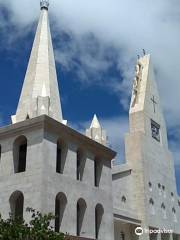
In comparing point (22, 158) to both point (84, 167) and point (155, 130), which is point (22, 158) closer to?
point (84, 167)

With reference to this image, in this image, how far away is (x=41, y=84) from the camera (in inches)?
1182

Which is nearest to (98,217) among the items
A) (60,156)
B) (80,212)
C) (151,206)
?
(80,212)

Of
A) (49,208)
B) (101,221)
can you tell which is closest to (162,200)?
(101,221)

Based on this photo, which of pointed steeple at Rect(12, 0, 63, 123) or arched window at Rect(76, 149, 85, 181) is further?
pointed steeple at Rect(12, 0, 63, 123)

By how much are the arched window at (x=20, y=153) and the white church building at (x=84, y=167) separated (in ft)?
0.21

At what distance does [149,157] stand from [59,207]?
1434 cm

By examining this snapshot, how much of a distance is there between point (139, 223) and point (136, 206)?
56.7 inches

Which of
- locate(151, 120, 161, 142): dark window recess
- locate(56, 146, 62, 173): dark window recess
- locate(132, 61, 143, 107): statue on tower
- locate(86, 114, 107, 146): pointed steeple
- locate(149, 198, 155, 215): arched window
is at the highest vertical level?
locate(132, 61, 143, 107): statue on tower

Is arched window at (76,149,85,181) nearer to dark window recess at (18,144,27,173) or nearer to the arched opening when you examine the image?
the arched opening

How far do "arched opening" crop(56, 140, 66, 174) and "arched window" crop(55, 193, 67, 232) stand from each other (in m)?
1.57

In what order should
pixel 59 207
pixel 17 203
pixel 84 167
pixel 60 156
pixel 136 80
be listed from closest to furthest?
pixel 59 207 → pixel 17 203 → pixel 60 156 → pixel 84 167 → pixel 136 80

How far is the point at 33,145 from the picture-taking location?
23.8 meters

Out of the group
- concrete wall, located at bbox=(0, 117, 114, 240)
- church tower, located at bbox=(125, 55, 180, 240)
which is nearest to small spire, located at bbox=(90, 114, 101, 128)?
church tower, located at bbox=(125, 55, 180, 240)

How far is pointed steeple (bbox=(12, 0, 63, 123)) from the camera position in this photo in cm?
2702
